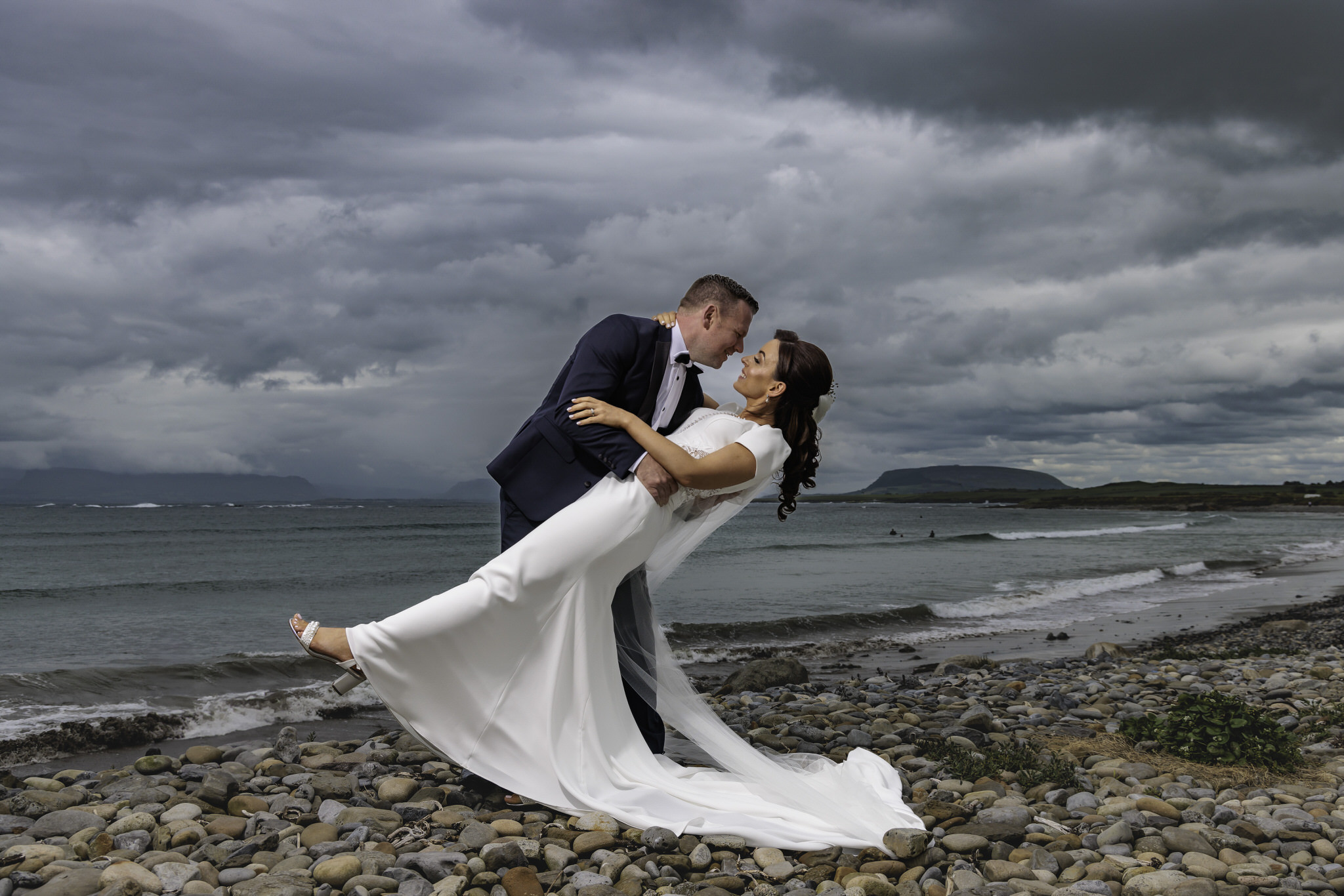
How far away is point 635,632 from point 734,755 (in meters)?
0.92

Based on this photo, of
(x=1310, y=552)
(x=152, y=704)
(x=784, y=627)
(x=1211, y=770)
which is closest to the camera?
(x=1211, y=770)

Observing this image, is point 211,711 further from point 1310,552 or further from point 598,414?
point 1310,552

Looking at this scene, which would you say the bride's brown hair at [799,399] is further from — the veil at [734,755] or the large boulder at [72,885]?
the large boulder at [72,885]

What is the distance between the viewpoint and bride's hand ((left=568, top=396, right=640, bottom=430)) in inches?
178

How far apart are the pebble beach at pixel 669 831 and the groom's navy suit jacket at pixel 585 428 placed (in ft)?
5.73

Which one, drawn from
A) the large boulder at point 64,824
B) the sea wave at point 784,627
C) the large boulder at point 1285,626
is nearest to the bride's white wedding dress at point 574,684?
the large boulder at point 64,824

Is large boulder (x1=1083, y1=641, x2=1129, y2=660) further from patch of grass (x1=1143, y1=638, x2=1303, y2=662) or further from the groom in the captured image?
the groom

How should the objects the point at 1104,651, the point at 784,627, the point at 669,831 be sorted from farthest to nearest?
the point at 784,627, the point at 1104,651, the point at 669,831

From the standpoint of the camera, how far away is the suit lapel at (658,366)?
190 inches

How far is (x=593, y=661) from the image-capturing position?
4.69 meters

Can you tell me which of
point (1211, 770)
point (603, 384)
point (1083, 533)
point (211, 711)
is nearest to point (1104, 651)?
point (1211, 770)

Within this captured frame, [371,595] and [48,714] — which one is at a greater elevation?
[48,714]

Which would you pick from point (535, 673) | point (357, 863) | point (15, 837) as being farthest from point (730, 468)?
point (15, 837)

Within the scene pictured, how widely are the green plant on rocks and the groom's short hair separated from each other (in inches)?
165
